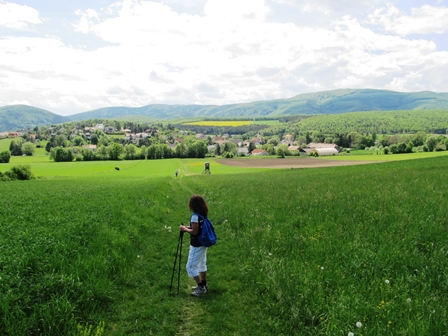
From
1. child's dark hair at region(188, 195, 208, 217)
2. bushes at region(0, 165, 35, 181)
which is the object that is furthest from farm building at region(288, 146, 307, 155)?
child's dark hair at region(188, 195, 208, 217)

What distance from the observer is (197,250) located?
26.1 feet

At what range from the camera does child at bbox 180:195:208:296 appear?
7.77 meters

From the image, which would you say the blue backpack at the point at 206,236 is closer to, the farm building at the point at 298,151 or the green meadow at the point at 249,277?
the green meadow at the point at 249,277

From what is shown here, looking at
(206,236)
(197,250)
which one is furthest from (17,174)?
(206,236)

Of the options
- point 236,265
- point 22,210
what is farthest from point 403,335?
point 22,210

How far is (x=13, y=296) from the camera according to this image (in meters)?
5.44

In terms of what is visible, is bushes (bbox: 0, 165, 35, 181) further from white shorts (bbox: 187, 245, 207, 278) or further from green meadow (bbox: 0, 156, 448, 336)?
white shorts (bbox: 187, 245, 207, 278)

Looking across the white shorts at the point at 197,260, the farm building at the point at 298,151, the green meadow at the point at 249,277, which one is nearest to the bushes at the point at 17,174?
the green meadow at the point at 249,277

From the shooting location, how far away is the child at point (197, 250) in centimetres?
777

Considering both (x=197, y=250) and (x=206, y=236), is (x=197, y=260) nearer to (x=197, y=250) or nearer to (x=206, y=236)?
(x=197, y=250)

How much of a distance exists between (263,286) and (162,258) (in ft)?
14.5

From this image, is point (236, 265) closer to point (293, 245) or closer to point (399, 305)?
point (293, 245)

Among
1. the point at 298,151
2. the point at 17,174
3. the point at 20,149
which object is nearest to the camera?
the point at 17,174

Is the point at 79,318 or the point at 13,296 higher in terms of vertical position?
the point at 13,296
